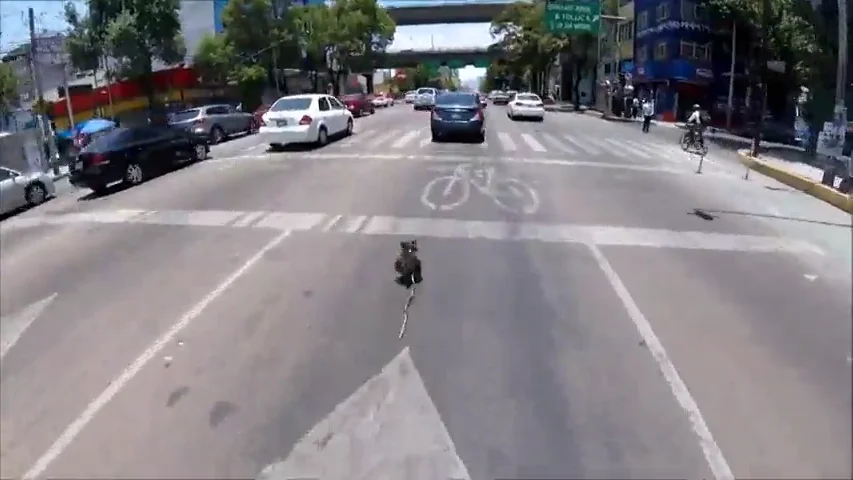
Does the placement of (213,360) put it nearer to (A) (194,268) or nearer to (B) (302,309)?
(B) (302,309)

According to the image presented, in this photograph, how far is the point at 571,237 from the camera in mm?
10266

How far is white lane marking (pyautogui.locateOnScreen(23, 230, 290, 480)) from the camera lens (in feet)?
14.9

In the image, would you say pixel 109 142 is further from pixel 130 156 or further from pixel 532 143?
pixel 532 143

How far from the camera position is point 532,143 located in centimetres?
2441

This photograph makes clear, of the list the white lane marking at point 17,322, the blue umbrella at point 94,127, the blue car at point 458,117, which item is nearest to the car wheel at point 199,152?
the blue umbrella at point 94,127

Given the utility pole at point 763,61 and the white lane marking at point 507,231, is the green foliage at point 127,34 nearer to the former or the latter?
the white lane marking at point 507,231

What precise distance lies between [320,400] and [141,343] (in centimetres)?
211

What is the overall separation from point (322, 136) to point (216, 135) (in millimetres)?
7511

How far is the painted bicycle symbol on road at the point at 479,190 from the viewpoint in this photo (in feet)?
41.8

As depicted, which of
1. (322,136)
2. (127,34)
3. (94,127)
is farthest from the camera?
(127,34)

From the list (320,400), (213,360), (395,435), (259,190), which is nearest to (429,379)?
(320,400)

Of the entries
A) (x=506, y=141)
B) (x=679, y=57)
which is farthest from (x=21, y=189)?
(x=679, y=57)

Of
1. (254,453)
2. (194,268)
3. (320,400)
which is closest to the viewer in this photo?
(254,453)

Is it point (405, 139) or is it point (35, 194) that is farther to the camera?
point (405, 139)
